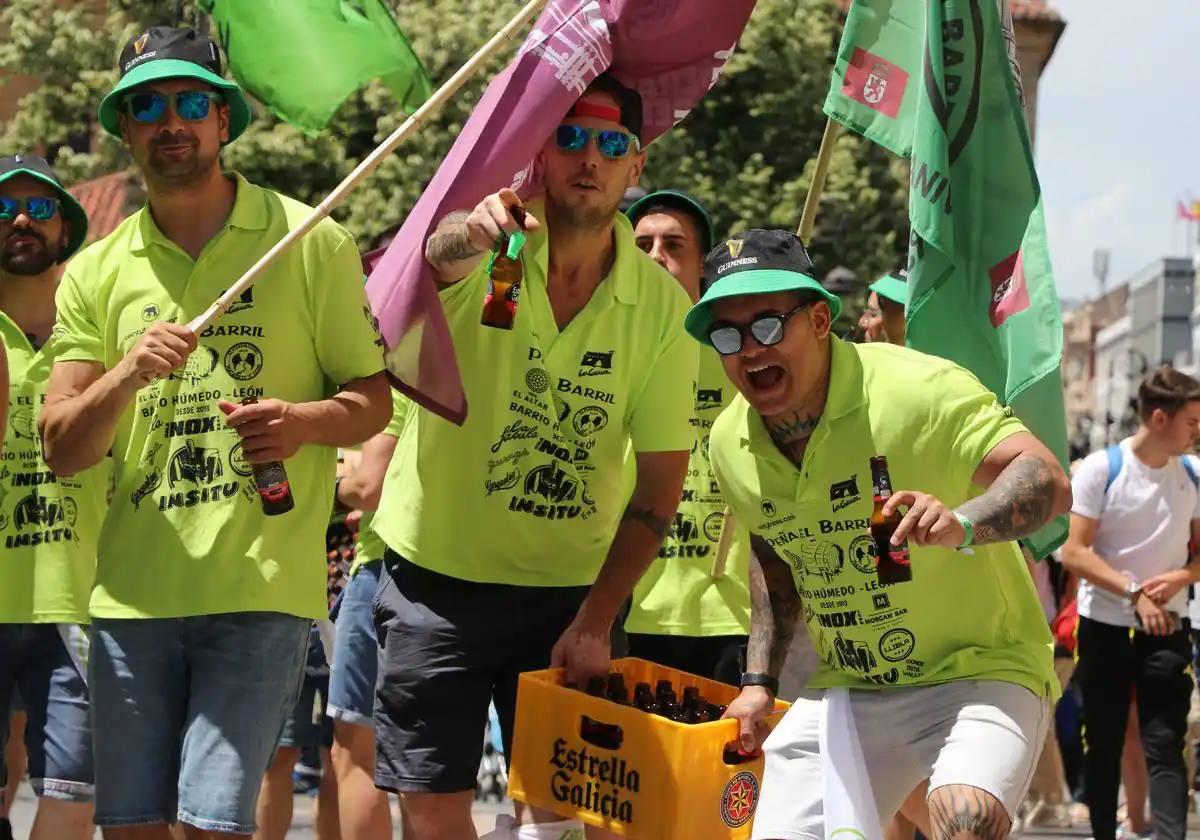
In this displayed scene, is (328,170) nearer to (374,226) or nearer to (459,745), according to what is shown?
(374,226)

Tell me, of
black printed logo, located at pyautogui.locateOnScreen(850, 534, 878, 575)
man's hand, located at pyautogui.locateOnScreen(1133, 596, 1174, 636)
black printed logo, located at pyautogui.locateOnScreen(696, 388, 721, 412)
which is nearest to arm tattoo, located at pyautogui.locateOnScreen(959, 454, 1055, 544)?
black printed logo, located at pyautogui.locateOnScreen(850, 534, 878, 575)

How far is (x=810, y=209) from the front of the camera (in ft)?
22.8

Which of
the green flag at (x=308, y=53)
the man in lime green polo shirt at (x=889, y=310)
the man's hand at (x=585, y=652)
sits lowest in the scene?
the man's hand at (x=585, y=652)

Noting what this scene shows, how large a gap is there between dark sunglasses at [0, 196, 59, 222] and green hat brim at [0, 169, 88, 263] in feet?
0.20

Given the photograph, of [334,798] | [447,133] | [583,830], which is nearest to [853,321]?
[447,133]

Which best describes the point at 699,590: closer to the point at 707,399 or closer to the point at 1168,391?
the point at 707,399

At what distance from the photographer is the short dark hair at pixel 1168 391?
10.3m

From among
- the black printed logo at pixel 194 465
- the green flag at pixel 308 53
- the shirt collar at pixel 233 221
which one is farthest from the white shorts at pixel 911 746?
the green flag at pixel 308 53

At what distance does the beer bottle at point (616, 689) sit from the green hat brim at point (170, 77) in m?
1.87

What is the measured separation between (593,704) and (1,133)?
22.3 meters

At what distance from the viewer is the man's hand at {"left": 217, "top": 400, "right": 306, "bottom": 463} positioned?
18.5 feet

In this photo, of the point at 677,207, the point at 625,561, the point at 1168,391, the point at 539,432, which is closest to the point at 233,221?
the point at 539,432

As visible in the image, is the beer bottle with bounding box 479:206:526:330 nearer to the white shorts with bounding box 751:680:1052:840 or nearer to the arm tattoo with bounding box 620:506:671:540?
the arm tattoo with bounding box 620:506:671:540

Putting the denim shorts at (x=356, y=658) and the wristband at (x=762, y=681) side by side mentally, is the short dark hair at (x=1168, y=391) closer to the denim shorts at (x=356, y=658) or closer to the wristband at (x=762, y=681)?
the denim shorts at (x=356, y=658)
